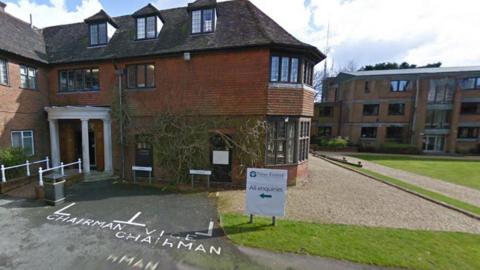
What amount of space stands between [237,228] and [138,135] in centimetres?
824

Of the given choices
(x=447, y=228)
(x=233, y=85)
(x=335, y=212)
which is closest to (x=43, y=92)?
(x=233, y=85)

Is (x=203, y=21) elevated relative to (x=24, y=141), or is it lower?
elevated

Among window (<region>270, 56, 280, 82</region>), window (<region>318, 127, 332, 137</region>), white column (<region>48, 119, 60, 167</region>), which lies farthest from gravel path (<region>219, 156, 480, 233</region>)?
window (<region>318, 127, 332, 137</region>)

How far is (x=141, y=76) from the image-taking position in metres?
11.4

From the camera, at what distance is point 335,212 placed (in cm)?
743

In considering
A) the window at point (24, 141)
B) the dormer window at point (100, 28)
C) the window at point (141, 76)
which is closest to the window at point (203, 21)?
the window at point (141, 76)

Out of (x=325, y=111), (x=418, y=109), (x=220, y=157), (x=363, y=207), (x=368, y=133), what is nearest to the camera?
(x=363, y=207)

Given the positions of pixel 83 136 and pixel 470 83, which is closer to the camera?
pixel 83 136

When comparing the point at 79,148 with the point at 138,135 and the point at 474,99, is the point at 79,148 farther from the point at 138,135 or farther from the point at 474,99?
the point at 474,99

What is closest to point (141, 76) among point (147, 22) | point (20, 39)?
point (147, 22)

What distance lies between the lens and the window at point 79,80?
477 inches

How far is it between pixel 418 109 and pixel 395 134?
3976 mm

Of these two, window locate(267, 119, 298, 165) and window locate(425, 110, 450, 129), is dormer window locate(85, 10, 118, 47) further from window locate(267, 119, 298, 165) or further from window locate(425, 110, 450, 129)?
window locate(425, 110, 450, 129)

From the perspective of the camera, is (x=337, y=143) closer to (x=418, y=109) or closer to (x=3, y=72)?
(x=418, y=109)
